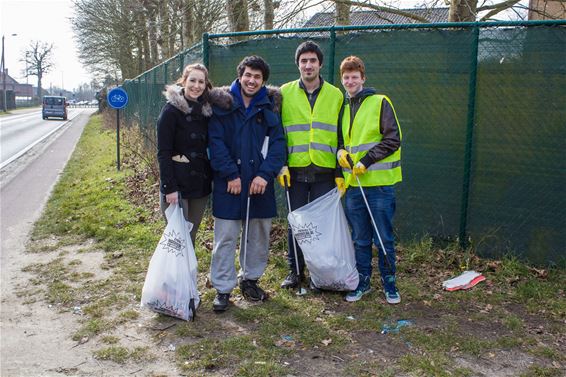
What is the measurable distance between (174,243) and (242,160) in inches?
32.2

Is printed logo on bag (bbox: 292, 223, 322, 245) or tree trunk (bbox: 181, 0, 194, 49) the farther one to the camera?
tree trunk (bbox: 181, 0, 194, 49)

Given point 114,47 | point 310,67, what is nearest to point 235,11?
point 310,67

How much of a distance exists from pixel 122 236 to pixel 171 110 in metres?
2.92

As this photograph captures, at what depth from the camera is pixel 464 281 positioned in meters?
4.90

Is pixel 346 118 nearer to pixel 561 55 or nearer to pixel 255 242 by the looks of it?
pixel 255 242

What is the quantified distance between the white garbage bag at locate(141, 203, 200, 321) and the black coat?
0.29 meters

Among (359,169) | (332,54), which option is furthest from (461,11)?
(359,169)

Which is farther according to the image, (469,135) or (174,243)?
(469,135)

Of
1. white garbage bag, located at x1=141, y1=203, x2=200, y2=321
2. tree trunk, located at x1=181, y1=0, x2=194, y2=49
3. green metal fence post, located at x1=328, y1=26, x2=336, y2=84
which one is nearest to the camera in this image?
white garbage bag, located at x1=141, y1=203, x2=200, y2=321

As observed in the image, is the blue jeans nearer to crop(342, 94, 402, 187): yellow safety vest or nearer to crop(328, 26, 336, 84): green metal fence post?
crop(342, 94, 402, 187): yellow safety vest

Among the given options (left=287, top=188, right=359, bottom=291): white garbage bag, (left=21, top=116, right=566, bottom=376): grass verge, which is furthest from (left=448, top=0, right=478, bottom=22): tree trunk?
(left=287, top=188, right=359, bottom=291): white garbage bag

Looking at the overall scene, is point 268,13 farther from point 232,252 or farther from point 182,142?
point 232,252

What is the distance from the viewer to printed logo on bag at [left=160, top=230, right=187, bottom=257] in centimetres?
407

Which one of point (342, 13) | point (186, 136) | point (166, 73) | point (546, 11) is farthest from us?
point (166, 73)
